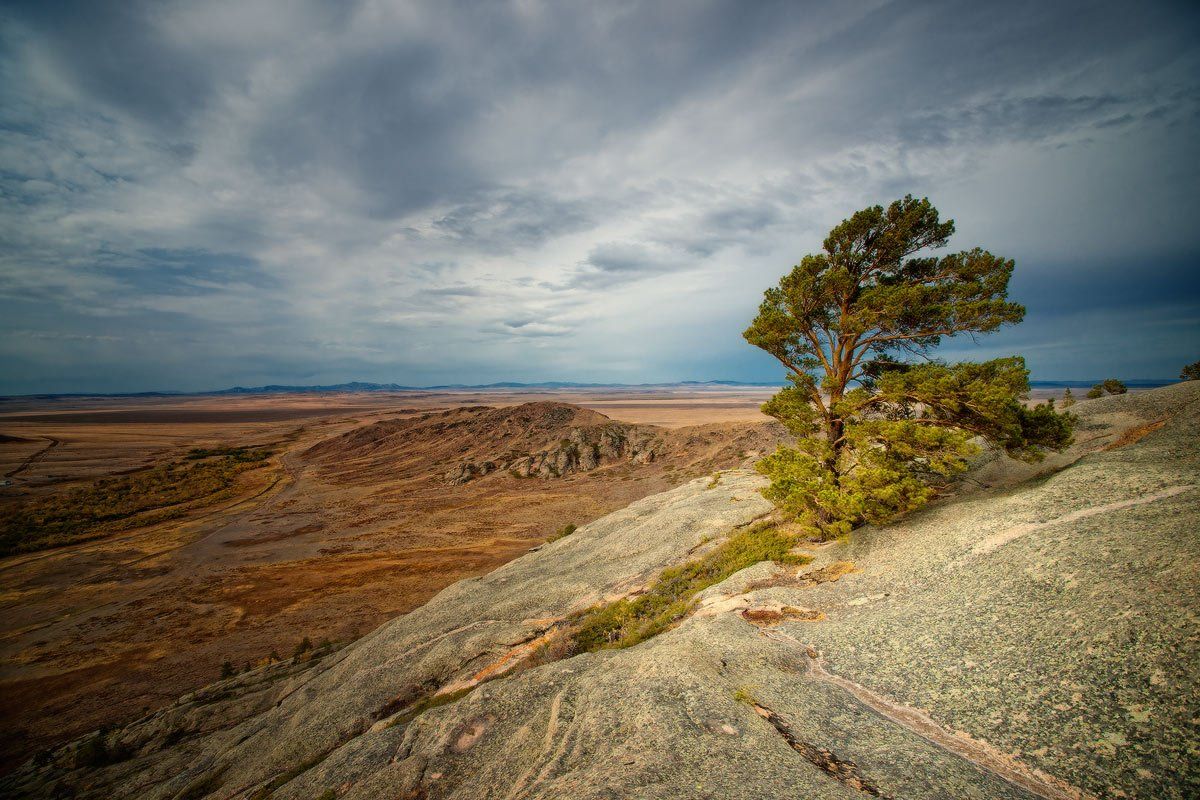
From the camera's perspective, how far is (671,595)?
52.4ft

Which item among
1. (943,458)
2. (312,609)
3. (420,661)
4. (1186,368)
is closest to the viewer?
(943,458)

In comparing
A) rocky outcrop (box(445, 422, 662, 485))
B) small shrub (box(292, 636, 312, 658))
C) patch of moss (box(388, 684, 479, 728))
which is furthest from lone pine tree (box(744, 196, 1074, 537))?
rocky outcrop (box(445, 422, 662, 485))

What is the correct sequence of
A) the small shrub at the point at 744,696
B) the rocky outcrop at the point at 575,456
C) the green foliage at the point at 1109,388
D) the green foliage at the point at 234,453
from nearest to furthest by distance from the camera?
the small shrub at the point at 744,696 < the green foliage at the point at 1109,388 < the rocky outcrop at the point at 575,456 < the green foliage at the point at 234,453

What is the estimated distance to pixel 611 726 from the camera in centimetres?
830

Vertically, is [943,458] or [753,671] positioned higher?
[943,458]

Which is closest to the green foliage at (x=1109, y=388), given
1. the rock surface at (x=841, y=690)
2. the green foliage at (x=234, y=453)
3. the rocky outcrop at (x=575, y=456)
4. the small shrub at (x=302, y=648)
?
the rock surface at (x=841, y=690)

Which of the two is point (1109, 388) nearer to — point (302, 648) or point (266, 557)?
point (302, 648)

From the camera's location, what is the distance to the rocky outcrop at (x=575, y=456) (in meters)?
59.3

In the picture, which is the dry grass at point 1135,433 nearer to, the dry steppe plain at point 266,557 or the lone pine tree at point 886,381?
the lone pine tree at point 886,381

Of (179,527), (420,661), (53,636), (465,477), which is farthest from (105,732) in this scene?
(465,477)

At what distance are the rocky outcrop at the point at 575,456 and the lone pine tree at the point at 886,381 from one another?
150ft

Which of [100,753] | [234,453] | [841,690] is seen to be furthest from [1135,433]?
[234,453]

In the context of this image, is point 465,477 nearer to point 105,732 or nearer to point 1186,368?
point 105,732

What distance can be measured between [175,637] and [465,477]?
118 ft
